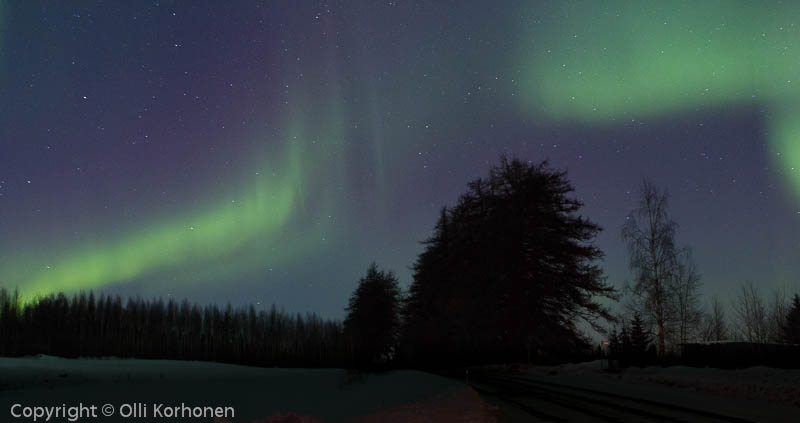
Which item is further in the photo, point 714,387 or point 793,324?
point 793,324

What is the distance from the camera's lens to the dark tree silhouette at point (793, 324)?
155 ft

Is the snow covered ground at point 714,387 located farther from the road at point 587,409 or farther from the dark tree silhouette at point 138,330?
the dark tree silhouette at point 138,330

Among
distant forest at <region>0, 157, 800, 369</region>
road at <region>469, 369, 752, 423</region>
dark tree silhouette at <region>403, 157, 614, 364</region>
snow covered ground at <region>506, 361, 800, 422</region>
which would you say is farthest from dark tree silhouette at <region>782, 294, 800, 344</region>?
road at <region>469, 369, 752, 423</region>

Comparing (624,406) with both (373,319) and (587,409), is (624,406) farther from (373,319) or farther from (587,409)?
(373,319)

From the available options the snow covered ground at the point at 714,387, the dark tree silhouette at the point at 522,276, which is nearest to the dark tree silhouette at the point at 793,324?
the dark tree silhouette at the point at 522,276

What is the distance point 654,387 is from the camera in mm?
18516

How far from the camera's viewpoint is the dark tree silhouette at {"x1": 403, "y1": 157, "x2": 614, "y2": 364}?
33812 millimetres

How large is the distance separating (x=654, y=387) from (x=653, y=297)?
63.4 feet

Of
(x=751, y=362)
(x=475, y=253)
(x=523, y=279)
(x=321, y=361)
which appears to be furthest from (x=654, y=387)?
(x=321, y=361)

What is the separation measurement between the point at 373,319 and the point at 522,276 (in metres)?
26.2

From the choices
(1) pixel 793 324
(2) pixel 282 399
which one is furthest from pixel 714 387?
(1) pixel 793 324

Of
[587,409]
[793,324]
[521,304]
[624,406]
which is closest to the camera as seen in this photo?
[587,409]

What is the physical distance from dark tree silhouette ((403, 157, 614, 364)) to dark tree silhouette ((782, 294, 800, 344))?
25600 millimetres

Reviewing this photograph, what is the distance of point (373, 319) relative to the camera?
57.1 meters
